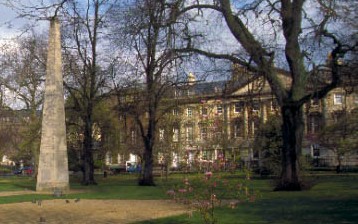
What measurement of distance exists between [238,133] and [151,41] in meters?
28.8

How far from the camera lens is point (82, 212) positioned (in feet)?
61.8

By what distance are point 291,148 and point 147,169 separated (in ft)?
52.4

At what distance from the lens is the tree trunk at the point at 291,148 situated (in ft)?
83.8

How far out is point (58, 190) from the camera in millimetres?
29812

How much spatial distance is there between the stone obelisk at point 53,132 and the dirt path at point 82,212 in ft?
27.2

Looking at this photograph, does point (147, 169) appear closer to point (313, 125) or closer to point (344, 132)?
point (344, 132)

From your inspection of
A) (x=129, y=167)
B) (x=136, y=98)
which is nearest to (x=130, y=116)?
(x=136, y=98)

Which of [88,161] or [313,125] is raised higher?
[313,125]

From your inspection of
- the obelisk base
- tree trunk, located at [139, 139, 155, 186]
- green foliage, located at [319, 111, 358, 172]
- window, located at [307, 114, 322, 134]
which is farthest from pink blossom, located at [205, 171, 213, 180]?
window, located at [307, 114, 322, 134]

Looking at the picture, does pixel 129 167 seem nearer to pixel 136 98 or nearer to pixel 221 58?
pixel 136 98

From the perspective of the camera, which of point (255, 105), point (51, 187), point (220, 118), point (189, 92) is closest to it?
point (220, 118)

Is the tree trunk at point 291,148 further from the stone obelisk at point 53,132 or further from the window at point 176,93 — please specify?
the stone obelisk at point 53,132

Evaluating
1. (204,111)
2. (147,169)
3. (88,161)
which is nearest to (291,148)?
(204,111)

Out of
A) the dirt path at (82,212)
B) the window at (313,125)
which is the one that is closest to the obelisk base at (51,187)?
the dirt path at (82,212)
